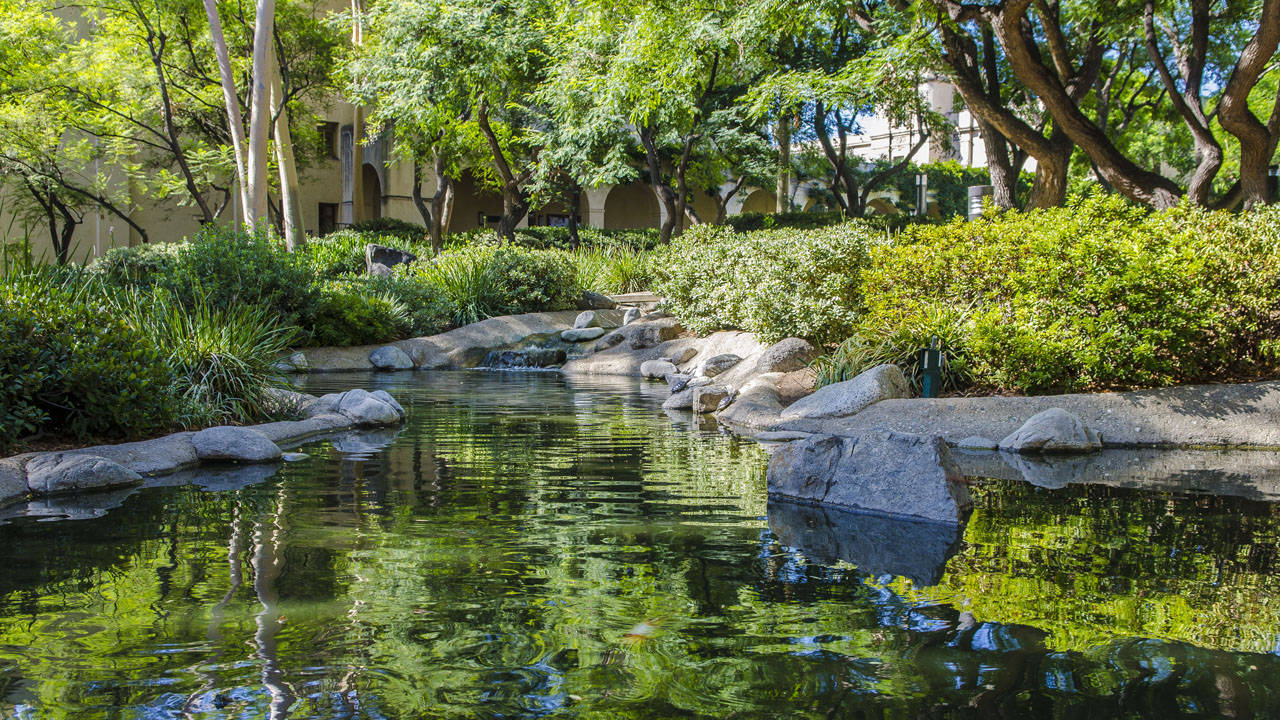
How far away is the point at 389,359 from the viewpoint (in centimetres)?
1692

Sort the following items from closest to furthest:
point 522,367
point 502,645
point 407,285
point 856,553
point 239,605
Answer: point 502,645, point 239,605, point 856,553, point 522,367, point 407,285

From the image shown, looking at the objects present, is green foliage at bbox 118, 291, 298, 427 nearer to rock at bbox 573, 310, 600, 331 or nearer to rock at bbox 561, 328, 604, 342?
rock at bbox 561, 328, 604, 342

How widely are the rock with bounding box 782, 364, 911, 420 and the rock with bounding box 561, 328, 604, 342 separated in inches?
381

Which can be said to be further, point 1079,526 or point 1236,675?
point 1079,526

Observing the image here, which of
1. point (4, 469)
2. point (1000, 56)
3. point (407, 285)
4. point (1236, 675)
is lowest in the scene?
point (1236, 675)

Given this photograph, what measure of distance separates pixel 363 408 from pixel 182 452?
2.36 m

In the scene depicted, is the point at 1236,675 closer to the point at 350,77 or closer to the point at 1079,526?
the point at 1079,526

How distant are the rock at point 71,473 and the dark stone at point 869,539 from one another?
4.07 metres

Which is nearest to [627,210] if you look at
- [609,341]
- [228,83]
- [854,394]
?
[228,83]

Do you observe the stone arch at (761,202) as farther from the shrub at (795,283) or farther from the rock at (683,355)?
the shrub at (795,283)

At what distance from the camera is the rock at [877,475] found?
5469 mm

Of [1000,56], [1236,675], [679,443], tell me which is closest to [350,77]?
[1000,56]

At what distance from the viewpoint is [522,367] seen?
17734 millimetres

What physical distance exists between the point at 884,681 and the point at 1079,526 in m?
2.65
